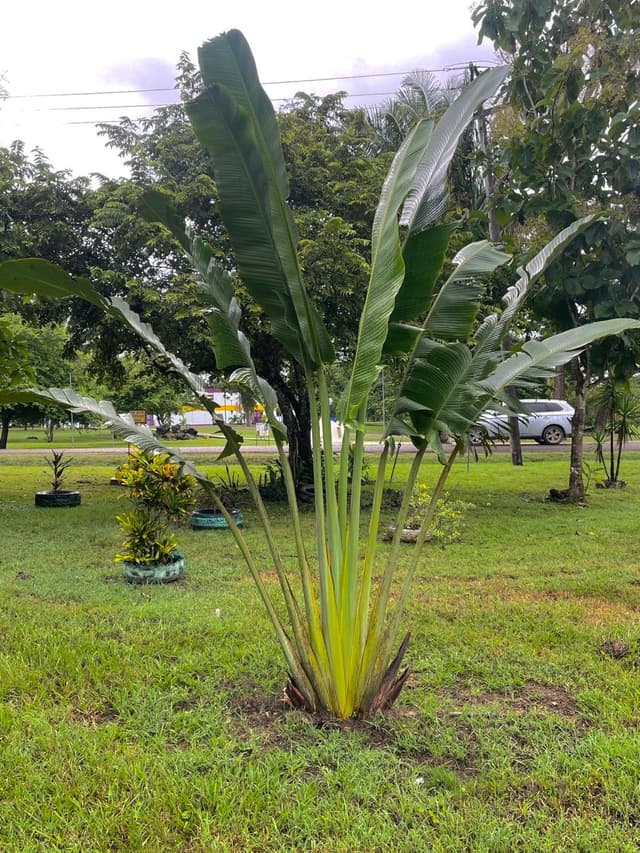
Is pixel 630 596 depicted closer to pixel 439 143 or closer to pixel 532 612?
pixel 532 612

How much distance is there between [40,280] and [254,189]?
1.08 metres

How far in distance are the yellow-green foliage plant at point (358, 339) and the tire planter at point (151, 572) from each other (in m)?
2.97

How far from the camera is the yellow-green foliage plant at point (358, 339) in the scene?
273cm

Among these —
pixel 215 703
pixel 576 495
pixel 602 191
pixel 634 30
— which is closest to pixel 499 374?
pixel 215 703

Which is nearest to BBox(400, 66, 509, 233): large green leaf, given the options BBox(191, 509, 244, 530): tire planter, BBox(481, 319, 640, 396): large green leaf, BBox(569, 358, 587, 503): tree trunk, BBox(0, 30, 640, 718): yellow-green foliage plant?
BBox(0, 30, 640, 718): yellow-green foliage plant

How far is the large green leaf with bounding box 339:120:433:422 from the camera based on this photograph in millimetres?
2701

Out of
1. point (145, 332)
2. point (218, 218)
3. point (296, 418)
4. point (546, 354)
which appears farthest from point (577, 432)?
point (145, 332)

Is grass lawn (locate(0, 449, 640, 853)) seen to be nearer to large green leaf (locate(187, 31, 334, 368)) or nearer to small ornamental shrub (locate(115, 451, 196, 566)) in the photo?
small ornamental shrub (locate(115, 451, 196, 566))

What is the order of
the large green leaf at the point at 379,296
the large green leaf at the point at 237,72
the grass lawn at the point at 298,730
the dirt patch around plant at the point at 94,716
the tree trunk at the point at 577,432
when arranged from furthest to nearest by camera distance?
the tree trunk at the point at 577,432 < the dirt patch around plant at the point at 94,716 < the large green leaf at the point at 379,296 < the large green leaf at the point at 237,72 < the grass lawn at the point at 298,730

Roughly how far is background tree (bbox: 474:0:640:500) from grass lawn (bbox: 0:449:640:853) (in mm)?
3053

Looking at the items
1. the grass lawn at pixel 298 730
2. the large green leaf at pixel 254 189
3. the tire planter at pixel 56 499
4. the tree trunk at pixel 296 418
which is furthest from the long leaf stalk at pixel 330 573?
the tire planter at pixel 56 499

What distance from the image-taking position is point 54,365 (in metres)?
23.7

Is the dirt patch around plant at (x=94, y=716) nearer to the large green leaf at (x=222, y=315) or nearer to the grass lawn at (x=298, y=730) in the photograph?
the grass lawn at (x=298, y=730)

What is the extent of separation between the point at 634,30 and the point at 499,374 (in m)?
5.98
